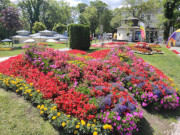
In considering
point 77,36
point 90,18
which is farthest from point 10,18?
point 90,18

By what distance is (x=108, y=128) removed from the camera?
8.70 feet

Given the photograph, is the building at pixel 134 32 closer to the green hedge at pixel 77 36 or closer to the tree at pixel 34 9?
the green hedge at pixel 77 36

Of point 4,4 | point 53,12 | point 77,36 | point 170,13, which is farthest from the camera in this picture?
point 53,12

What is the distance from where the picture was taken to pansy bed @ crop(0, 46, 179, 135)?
2.81m

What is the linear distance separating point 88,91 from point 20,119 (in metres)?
1.81

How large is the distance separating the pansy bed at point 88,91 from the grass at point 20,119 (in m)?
0.21

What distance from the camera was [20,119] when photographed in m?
3.34

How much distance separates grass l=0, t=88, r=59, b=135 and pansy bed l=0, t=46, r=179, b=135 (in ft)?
0.70

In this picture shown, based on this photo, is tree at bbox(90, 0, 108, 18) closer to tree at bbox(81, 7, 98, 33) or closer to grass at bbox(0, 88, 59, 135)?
tree at bbox(81, 7, 98, 33)

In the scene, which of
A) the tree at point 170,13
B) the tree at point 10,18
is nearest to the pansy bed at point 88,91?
the tree at point 10,18

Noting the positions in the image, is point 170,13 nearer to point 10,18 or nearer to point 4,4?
point 10,18

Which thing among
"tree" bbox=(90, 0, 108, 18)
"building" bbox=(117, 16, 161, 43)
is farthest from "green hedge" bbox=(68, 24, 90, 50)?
"tree" bbox=(90, 0, 108, 18)

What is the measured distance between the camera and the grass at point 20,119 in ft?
9.78

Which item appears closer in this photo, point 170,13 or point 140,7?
point 170,13
